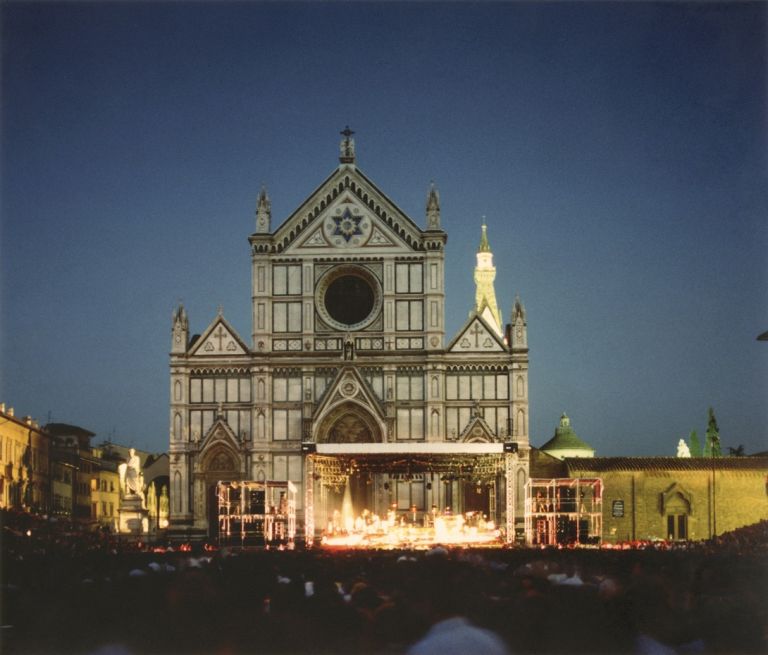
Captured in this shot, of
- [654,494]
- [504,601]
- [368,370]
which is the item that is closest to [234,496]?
[368,370]

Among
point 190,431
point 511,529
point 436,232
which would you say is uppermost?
point 436,232

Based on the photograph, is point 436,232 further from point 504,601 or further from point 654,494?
point 504,601

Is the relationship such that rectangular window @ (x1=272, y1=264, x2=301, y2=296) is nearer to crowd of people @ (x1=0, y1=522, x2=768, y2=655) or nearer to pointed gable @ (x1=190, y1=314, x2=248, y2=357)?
pointed gable @ (x1=190, y1=314, x2=248, y2=357)

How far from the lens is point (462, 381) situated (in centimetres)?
5891

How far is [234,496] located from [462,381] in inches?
487

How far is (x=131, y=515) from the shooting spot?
5634 centimetres

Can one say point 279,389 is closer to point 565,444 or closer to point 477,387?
point 477,387

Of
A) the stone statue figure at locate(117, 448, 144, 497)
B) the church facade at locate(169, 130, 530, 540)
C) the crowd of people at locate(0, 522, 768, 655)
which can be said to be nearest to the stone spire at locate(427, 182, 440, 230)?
the church facade at locate(169, 130, 530, 540)

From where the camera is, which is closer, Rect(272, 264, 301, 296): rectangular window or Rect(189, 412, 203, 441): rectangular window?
Rect(189, 412, 203, 441): rectangular window

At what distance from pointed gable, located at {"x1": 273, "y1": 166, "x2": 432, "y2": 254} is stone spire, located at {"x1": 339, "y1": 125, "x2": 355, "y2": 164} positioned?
1.52 feet

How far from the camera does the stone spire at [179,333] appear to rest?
59938 mm

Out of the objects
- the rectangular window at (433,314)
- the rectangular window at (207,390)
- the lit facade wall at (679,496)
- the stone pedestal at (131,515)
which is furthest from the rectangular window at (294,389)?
the lit facade wall at (679,496)

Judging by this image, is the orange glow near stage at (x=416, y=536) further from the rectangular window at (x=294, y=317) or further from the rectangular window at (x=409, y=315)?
the rectangular window at (x=294, y=317)

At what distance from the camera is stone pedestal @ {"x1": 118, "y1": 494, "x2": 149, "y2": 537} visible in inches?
2196
